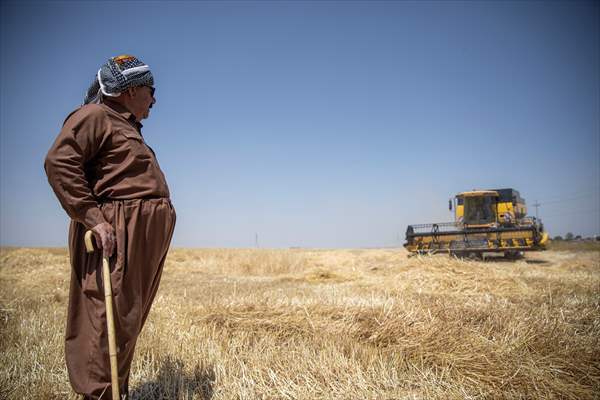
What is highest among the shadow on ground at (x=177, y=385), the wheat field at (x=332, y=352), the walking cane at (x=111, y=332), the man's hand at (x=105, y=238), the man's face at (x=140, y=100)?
the man's face at (x=140, y=100)

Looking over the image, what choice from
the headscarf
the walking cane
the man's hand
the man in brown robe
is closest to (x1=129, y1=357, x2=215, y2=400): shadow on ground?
the man in brown robe

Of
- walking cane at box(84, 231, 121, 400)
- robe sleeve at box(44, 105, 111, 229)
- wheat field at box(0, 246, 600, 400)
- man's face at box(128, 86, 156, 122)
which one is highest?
man's face at box(128, 86, 156, 122)

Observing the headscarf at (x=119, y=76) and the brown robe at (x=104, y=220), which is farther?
the headscarf at (x=119, y=76)

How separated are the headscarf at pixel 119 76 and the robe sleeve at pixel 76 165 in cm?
24

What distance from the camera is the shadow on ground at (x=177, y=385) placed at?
8.29 ft

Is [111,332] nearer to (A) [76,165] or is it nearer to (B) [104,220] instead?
(B) [104,220]

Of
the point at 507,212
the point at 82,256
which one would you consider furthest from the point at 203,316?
the point at 507,212

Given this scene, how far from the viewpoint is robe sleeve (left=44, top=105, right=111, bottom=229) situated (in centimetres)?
187

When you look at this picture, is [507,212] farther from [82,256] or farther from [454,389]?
[82,256]

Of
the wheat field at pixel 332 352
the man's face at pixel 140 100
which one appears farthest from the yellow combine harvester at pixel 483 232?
the man's face at pixel 140 100

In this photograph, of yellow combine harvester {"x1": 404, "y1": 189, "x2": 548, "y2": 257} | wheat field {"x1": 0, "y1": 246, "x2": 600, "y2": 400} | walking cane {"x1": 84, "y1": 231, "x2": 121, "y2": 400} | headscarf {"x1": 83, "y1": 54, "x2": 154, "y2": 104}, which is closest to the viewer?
walking cane {"x1": 84, "y1": 231, "x2": 121, "y2": 400}

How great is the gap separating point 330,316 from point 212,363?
145 centimetres

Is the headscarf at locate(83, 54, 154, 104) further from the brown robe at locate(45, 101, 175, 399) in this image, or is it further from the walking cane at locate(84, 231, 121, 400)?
the walking cane at locate(84, 231, 121, 400)

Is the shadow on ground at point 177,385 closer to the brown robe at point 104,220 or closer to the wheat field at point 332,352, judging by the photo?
the wheat field at point 332,352
